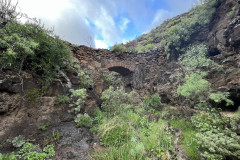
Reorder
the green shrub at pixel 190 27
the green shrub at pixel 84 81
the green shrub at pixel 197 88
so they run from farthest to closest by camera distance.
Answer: the green shrub at pixel 190 27 → the green shrub at pixel 84 81 → the green shrub at pixel 197 88

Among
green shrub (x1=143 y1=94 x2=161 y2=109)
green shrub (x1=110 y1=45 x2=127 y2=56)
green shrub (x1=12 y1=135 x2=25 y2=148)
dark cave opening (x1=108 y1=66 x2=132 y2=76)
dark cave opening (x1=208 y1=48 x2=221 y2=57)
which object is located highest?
green shrub (x1=110 y1=45 x2=127 y2=56)

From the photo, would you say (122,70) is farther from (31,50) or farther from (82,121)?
(31,50)

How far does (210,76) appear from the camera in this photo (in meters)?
5.24

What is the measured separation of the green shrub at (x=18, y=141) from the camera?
7.65 ft

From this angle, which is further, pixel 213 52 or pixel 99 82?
pixel 213 52

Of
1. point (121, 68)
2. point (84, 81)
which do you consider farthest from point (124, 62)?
point (84, 81)

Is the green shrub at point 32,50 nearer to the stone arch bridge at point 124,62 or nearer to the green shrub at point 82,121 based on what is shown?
the green shrub at point 82,121

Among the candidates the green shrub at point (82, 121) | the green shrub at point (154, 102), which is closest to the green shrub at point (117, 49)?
the green shrub at point (154, 102)

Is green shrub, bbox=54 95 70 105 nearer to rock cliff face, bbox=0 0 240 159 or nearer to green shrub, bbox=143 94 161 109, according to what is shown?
rock cliff face, bbox=0 0 240 159

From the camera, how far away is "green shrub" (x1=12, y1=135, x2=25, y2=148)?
233 centimetres

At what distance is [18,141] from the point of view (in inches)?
94.2

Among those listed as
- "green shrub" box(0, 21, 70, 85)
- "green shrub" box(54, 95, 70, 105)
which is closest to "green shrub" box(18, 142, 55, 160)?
"green shrub" box(54, 95, 70, 105)

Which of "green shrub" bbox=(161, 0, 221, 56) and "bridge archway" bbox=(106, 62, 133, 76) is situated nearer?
"green shrub" bbox=(161, 0, 221, 56)

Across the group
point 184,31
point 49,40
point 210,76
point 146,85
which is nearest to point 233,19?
point 184,31
